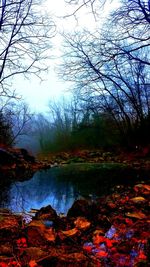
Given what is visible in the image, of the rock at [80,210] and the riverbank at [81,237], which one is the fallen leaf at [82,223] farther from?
the rock at [80,210]

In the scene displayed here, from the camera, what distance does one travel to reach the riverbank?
3.28m

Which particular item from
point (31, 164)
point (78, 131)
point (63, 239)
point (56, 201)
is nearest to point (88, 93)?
point (78, 131)

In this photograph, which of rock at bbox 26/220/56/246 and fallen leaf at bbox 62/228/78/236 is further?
fallen leaf at bbox 62/228/78/236

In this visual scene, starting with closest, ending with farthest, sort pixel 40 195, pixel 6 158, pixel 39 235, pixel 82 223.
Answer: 1. pixel 39 235
2. pixel 82 223
3. pixel 40 195
4. pixel 6 158

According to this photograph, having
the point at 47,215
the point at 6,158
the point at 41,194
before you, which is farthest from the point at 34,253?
the point at 6,158

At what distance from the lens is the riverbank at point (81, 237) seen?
3283 millimetres

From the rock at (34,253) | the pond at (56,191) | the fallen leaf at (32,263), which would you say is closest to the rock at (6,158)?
the pond at (56,191)

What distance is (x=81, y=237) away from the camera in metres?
4.09

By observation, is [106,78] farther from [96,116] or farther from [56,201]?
[56,201]

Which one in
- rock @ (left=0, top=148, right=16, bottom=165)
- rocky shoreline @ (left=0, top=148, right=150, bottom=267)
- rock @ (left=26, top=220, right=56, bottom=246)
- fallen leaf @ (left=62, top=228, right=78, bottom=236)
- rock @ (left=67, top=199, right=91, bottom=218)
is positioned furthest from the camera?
rock @ (left=0, top=148, right=16, bottom=165)

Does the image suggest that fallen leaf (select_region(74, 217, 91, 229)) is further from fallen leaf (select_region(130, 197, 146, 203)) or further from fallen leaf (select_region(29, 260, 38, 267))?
fallen leaf (select_region(130, 197, 146, 203))

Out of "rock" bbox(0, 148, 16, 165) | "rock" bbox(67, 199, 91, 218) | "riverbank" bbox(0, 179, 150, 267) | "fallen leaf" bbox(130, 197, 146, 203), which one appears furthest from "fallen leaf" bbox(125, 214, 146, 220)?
"rock" bbox(0, 148, 16, 165)

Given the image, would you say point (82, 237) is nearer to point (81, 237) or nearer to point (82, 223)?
point (81, 237)

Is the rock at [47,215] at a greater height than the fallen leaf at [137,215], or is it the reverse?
the rock at [47,215]
